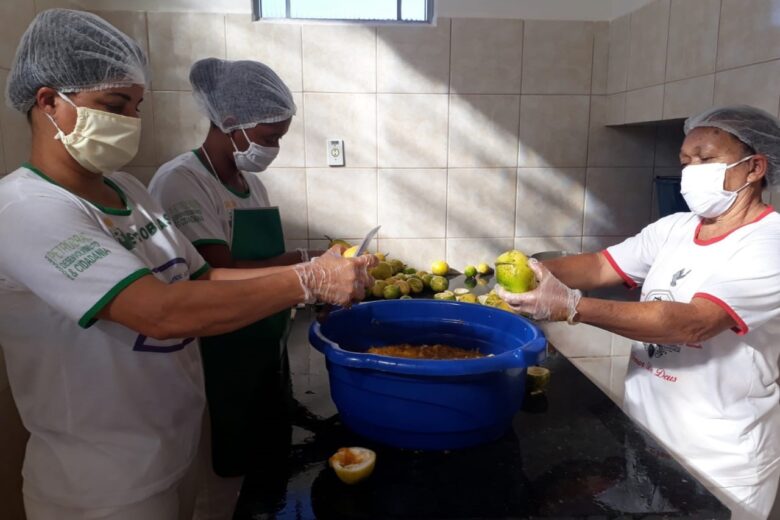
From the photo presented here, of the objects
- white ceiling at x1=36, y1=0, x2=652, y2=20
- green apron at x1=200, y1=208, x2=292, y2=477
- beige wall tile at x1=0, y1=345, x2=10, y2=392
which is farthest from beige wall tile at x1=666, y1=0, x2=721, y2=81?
beige wall tile at x1=0, y1=345, x2=10, y2=392

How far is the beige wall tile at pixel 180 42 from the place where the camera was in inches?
105

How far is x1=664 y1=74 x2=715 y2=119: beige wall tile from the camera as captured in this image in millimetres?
2098

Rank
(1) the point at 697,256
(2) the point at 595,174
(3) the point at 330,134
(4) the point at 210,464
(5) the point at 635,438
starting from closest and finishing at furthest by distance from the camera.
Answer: (5) the point at 635,438 < (1) the point at 697,256 < (4) the point at 210,464 < (3) the point at 330,134 < (2) the point at 595,174

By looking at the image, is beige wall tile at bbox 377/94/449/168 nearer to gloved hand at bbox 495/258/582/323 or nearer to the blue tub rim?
gloved hand at bbox 495/258/582/323

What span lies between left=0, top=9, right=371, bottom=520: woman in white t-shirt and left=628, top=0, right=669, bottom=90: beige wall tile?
1975 millimetres

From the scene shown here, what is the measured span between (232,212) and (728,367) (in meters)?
1.50

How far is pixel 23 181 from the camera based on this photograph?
3.42ft

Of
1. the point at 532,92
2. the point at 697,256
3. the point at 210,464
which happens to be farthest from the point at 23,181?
the point at 532,92

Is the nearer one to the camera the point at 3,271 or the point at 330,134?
the point at 3,271

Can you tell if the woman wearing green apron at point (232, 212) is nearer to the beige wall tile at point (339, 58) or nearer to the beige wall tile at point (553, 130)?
the beige wall tile at point (339, 58)

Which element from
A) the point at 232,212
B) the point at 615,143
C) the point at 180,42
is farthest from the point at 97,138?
the point at 615,143

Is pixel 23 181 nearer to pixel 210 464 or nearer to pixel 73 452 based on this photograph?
pixel 73 452

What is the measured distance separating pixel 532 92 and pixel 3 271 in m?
2.59

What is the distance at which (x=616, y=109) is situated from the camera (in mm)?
2879
